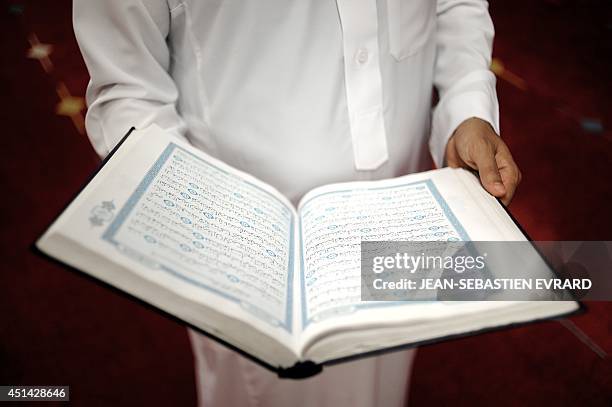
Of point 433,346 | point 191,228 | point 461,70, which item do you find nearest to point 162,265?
point 191,228

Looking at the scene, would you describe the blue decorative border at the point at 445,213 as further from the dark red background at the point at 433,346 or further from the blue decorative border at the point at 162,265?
the dark red background at the point at 433,346

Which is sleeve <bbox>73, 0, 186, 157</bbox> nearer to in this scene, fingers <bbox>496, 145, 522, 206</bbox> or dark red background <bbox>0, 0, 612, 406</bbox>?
dark red background <bbox>0, 0, 612, 406</bbox>

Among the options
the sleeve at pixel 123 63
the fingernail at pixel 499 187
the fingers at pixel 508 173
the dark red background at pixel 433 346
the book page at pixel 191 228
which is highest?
the sleeve at pixel 123 63

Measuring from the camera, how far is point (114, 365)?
1279 millimetres

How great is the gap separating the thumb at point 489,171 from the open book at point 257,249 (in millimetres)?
14

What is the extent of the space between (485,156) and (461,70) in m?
0.25

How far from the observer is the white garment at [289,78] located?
2.03 ft

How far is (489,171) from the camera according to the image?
0.62 metres

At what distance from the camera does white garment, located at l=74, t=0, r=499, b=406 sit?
2.03 feet

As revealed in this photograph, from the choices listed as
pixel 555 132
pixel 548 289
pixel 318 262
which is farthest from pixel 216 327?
pixel 555 132

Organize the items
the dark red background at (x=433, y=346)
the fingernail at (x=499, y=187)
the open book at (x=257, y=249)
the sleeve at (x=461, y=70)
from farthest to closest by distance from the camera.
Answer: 1. the dark red background at (x=433, y=346)
2. the sleeve at (x=461, y=70)
3. the fingernail at (x=499, y=187)
4. the open book at (x=257, y=249)

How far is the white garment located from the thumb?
0.12m

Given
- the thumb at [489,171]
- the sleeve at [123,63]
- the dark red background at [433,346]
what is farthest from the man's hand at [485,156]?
the dark red background at [433,346]

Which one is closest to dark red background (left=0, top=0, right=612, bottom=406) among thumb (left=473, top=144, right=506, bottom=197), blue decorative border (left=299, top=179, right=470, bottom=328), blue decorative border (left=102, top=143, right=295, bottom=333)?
blue decorative border (left=102, top=143, right=295, bottom=333)
